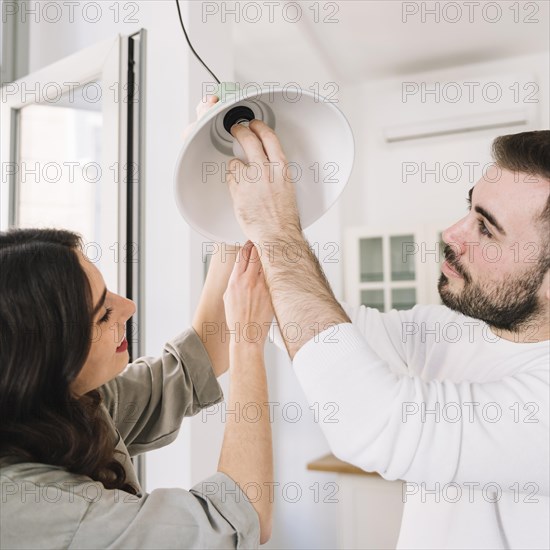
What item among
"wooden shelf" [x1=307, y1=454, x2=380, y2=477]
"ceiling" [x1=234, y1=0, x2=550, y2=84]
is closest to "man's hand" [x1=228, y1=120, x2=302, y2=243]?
"ceiling" [x1=234, y1=0, x2=550, y2=84]

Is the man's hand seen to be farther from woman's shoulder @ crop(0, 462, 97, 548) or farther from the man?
woman's shoulder @ crop(0, 462, 97, 548)

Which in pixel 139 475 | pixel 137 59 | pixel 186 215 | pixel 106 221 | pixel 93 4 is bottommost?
pixel 139 475

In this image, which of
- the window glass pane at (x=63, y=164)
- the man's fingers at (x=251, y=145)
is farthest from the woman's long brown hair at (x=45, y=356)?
the window glass pane at (x=63, y=164)

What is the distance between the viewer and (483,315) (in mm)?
1100

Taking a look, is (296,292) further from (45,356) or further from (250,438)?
(45,356)

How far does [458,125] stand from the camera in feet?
10.2

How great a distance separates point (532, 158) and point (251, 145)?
47cm


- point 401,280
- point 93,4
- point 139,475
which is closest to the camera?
point 139,475

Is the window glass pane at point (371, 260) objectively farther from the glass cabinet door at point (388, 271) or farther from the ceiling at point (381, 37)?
the ceiling at point (381, 37)

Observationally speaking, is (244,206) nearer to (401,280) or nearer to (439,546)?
(439,546)

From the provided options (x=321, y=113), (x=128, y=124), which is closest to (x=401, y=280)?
(x=128, y=124)

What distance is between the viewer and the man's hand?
902mm

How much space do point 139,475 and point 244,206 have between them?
1.04 m

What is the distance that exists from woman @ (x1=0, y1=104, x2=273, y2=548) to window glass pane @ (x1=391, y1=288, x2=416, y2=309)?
213 centimetres
